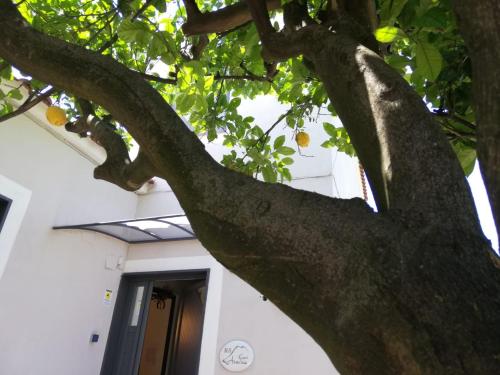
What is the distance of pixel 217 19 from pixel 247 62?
1428 mm

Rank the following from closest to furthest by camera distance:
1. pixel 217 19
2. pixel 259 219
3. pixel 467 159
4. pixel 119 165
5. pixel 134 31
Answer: pixel 259 219, pixel 119 165, pixel 467 159, pixel 134 31, pixel 217 19

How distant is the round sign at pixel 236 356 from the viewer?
5.65m

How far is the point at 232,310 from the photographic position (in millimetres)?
6070

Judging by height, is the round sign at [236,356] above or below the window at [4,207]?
below

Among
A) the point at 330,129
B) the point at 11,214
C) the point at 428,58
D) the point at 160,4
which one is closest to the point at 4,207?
the point at 11,214

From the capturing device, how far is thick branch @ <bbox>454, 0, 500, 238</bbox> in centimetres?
88

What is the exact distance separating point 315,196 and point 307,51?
2.55 ft

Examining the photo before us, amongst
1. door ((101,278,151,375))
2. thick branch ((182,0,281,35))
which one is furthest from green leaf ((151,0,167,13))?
door ((101,278,151,375))

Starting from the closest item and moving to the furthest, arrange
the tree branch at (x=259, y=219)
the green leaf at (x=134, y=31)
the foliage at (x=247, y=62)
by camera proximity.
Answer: the tree branch at (x=259, y=219), the foliage at (x=247, y=62), the green leaf at (x=134, y=31)

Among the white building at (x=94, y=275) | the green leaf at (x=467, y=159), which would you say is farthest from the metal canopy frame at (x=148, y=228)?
the green leaf at (x=467, y=159)

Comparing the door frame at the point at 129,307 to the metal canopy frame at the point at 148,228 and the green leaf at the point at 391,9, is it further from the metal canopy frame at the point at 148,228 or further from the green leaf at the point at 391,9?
the green leaf at the point at 391,9

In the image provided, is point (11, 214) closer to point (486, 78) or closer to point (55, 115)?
point (55, 115)

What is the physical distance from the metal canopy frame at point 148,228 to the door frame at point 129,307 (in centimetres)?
58

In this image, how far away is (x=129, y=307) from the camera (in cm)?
721
